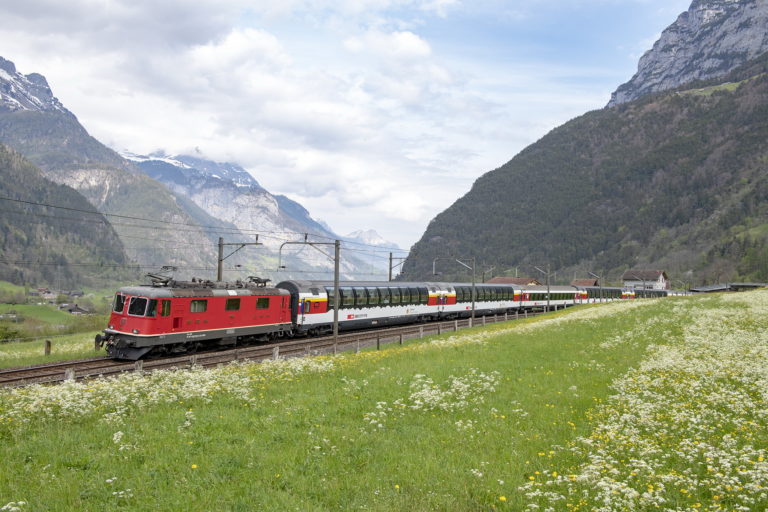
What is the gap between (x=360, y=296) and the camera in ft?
155

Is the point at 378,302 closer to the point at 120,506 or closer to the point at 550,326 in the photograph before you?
the point at 550,326

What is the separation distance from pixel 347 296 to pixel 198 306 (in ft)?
53.2

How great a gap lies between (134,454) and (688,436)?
40.4 ft

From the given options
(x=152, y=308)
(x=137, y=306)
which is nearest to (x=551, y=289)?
(x=152, y=308)

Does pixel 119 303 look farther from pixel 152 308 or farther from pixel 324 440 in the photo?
pixel 324 440

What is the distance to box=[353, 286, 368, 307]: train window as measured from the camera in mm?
46781

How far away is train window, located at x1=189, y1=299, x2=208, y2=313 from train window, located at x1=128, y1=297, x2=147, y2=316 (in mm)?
2829

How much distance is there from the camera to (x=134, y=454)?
38.0 feet

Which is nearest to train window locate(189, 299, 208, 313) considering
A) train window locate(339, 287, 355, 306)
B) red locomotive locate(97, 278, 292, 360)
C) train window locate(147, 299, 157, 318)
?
red locomotive locate(97, 278, 292, 360)

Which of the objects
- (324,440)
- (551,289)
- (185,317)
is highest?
(551,289)

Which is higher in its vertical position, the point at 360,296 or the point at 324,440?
the point at 360,296

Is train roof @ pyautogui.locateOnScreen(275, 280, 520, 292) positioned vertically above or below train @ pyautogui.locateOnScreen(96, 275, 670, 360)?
above

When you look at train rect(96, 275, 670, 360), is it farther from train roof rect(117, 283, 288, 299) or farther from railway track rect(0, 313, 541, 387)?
railway track rect(0, 313, 541, 387)

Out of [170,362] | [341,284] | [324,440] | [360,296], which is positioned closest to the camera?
[324,440]
